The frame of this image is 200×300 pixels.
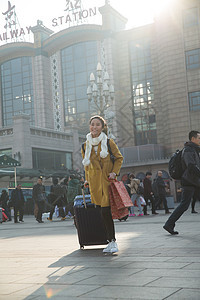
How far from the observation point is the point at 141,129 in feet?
169

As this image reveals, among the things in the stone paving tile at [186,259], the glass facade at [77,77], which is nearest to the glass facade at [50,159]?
the glass facade at [77,77]

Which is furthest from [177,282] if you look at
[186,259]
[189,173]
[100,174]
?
[189,173]

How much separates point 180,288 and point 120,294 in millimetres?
467

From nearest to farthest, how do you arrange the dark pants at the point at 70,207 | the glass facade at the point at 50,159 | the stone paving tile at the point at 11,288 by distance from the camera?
the stone paving tile at the point at 11,288 < the dark pants at the point at 70,207 < the glass facade at the point at 50,159

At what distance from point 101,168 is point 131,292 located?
2.72m

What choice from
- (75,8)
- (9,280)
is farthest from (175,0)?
(9,280)

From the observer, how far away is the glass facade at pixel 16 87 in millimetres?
56844

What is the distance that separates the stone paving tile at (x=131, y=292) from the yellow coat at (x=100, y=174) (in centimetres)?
233

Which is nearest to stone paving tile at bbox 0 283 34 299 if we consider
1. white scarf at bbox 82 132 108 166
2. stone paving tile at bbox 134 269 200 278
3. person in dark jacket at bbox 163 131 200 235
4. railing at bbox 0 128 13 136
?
stone paving tile at bbox 134 269 200 278

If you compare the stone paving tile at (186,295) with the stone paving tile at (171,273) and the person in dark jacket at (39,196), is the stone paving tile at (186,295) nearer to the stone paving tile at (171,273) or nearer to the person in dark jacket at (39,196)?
the stone paving tile at (171,273)

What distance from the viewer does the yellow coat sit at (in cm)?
572

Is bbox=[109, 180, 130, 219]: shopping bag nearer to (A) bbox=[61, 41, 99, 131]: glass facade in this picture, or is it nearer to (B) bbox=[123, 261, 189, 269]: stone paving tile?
(B) bbox=[123, 261, 189, 269]: stone paving tile

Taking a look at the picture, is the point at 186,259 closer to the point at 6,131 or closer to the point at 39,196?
the point at 39,196

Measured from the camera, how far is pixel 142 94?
2037 inches
